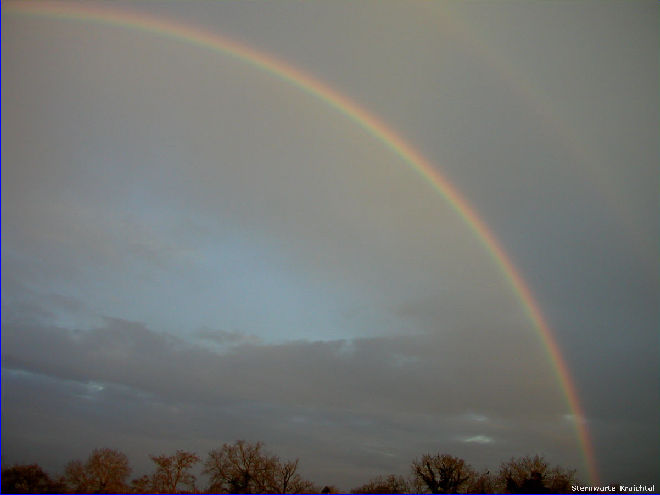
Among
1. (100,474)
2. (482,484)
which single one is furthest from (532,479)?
(100,474)

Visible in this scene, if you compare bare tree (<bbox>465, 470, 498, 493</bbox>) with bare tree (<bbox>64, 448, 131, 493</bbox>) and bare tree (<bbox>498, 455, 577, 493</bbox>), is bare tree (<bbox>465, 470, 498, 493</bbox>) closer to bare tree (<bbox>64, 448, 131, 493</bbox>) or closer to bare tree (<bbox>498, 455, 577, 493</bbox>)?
bare tree (<bbox>498, 455, 577, 493</bbox>)

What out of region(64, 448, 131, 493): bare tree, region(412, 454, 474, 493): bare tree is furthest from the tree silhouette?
region(412, 454, 474, 493): bare tree

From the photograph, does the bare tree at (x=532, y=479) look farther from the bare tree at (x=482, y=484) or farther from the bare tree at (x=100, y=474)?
the bare tree at (x=100, y=474)

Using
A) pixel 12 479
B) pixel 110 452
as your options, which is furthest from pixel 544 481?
pixel 12 479

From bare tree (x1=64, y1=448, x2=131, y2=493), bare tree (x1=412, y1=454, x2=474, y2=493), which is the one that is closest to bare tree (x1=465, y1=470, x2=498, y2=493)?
bare tree (x1=412, y1=454, x2=474, y2=493)

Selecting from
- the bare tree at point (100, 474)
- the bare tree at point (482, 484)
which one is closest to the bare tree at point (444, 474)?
the bare tree at point (482, 484)

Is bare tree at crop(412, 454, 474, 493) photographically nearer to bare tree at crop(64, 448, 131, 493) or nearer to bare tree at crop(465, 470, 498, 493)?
bare tree at crop(465, 470, 498, 493)

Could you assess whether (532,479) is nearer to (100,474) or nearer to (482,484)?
(482,484)

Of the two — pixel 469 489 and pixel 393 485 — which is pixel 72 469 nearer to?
pixel 393 485

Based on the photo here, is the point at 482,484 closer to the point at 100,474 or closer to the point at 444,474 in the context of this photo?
the point at 444,474

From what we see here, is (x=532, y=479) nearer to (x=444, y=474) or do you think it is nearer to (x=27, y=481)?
(x=444, y=474)

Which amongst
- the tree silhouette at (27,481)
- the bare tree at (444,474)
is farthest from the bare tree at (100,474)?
the bare tree at (444,474)

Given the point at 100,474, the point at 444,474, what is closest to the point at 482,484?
the point at 444,474

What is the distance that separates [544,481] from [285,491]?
44.5 meters
